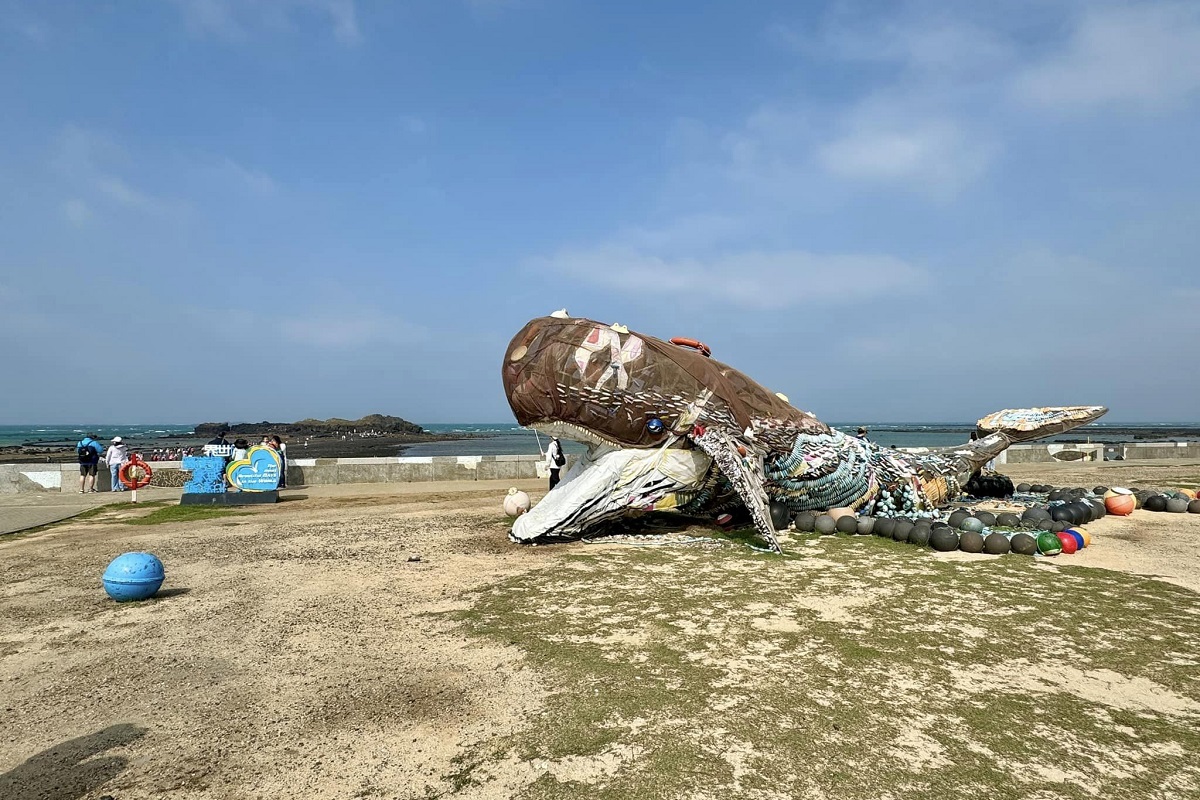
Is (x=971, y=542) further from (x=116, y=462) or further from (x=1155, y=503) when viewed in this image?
(x=116, y=462)

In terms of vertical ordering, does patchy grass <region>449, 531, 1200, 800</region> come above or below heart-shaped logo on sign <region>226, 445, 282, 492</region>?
below

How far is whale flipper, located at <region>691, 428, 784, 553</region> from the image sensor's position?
7980 millimetres

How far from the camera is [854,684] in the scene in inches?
156

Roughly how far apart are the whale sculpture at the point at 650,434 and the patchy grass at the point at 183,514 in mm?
6850

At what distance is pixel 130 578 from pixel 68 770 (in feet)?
10.9

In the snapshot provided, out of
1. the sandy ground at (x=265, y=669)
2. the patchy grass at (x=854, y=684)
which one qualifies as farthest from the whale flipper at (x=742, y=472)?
the sandy ground at (x=265, y=669)

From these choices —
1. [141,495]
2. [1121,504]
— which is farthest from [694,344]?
[141,495]

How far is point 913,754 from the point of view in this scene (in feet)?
10.3

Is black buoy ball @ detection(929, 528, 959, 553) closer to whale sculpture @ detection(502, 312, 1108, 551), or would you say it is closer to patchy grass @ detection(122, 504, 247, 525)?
whale sculpture @ detection(502, 312, 1108, 551)

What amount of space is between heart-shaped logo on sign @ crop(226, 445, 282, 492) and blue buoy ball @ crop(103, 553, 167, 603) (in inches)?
319

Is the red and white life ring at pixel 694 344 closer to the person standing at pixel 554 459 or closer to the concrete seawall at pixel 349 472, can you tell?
the person standing at pixel 554 459

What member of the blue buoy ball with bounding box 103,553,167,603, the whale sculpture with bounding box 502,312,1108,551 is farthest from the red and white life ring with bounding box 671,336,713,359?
the blue buoy ball with bounding box 103,553,167,603

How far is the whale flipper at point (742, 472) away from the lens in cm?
798

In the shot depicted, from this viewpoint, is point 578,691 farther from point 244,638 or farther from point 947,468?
point 947,468
